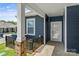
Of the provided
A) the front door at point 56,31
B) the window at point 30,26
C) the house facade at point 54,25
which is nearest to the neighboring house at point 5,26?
the house facade at point 54,25

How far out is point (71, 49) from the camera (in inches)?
221

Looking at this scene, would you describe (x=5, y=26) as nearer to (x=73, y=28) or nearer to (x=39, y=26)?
(x=73, y=28)

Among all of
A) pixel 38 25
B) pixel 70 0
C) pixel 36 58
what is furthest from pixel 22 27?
pixel 38 25

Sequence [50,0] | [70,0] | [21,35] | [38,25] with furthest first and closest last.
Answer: [38,25] < [21,35] < [70,0] < [50,0]

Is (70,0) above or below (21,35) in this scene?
above

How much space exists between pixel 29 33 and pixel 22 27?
573 cm

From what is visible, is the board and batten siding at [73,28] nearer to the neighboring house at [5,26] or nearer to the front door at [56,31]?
the neighboring house at [5,26]

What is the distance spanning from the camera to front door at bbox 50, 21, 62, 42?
31.8 feet

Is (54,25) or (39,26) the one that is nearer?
(39,26)

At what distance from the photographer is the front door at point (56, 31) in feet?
31.8

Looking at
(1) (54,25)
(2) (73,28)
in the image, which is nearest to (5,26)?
(2) (73,28)

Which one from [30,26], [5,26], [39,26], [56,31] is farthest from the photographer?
[56,31]

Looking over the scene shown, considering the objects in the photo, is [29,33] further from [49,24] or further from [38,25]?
[49,24]

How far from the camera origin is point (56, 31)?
985 cm
